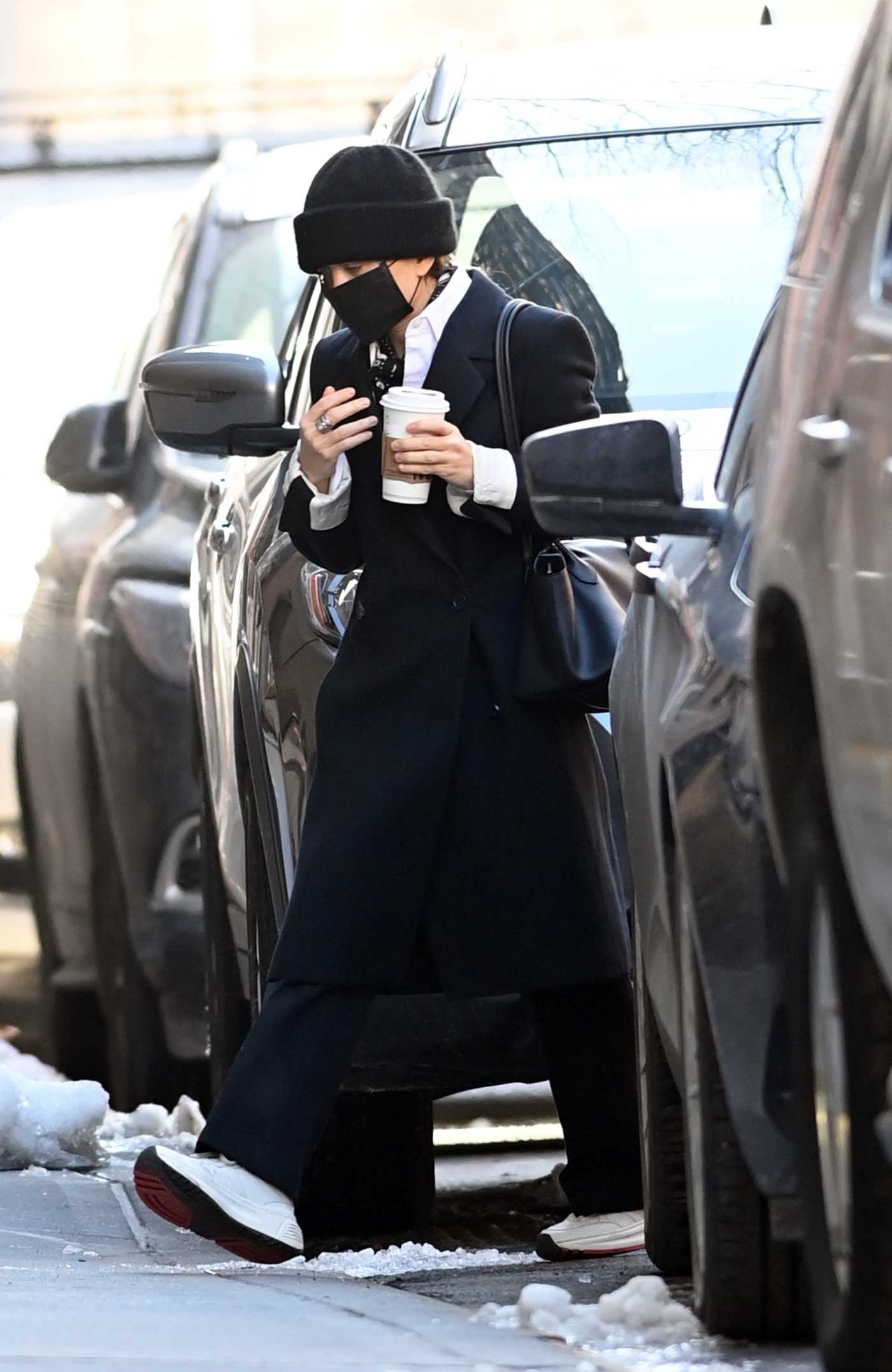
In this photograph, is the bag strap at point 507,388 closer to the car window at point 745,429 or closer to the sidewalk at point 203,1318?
the car window at point 745,429

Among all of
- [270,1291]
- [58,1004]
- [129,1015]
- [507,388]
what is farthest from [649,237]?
[58,1004]

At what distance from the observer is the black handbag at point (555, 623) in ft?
17.1

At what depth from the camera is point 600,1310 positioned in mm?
4453

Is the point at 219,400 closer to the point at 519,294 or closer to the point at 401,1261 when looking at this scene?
the point at 519,294

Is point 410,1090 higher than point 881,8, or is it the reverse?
point 881,8

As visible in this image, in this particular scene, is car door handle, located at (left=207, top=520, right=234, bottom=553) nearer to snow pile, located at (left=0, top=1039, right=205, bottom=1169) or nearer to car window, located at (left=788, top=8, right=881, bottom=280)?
snow pile, located at (left=0, top=1039, right=205, bottom=1169)

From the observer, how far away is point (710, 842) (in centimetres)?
395

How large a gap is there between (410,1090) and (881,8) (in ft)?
8.96

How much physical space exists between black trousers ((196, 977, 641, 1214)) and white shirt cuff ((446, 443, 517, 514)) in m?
0.82

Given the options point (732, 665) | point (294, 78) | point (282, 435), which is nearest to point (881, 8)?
point (732, 665)

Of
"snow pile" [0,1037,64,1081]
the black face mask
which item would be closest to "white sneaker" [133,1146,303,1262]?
→ the black face mask

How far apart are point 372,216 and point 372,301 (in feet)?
0.44

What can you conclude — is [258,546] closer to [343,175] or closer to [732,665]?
[343,175]

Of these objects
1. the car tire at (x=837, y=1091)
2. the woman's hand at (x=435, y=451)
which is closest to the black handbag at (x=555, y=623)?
the woman's hand at (x=435, y=451)
